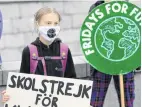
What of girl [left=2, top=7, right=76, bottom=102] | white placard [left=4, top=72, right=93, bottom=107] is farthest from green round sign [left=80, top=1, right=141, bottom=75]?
white placard [left=4, top=72, right=93, bottom=107]

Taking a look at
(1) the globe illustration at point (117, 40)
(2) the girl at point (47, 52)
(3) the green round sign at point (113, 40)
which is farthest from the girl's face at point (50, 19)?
(1) the globe illustration at point (117, 40)

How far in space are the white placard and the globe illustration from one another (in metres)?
0.35

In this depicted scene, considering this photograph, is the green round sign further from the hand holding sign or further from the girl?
the girl

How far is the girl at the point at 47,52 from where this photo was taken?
323cm

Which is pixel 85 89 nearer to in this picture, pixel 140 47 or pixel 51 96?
pixel 51 96

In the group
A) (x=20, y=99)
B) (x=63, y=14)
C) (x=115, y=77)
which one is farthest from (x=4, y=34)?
(x=20, y=99)

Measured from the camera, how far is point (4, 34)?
6.89m

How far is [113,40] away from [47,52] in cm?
50

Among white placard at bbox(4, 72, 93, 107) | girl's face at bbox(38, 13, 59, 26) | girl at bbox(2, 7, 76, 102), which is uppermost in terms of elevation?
girl's face at bbox(38, 13, 59, 26)

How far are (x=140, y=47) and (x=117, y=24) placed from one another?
0.24m

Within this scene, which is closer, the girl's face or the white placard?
the white placard

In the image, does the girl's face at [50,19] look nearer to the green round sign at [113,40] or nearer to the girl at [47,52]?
the girl at [47,52]

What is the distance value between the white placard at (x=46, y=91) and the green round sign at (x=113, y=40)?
30 cm

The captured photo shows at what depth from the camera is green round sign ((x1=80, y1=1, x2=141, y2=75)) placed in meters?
3.24
